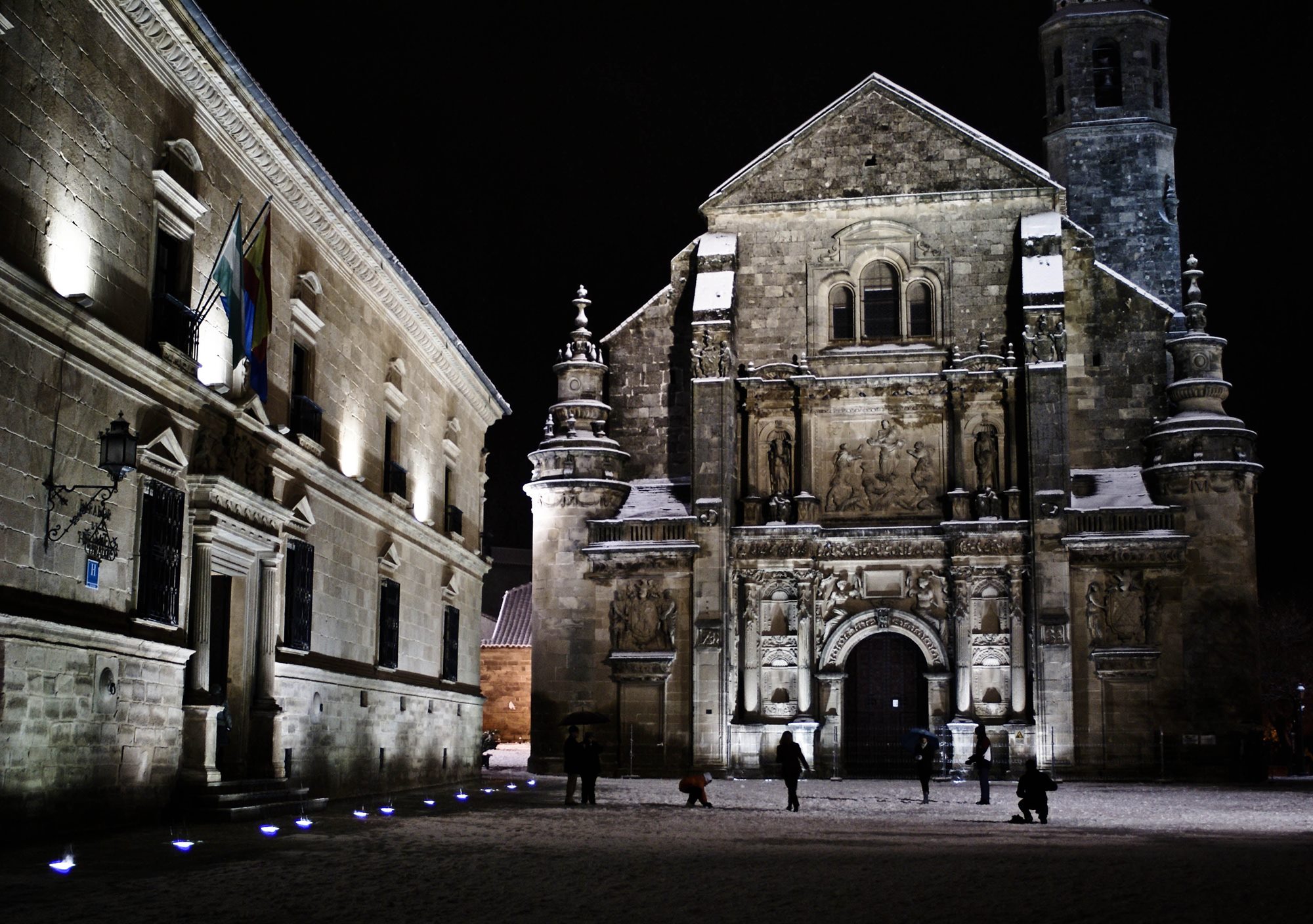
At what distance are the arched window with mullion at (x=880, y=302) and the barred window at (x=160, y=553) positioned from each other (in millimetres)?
24750

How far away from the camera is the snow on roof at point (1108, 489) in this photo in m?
36.9

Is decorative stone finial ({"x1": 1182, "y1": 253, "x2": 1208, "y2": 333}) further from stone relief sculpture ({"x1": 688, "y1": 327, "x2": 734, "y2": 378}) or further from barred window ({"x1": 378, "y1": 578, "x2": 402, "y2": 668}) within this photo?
barred window ({"x1": 378, "y1": 578, "x2": 402, "y2": 668})

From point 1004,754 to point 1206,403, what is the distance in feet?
32.3

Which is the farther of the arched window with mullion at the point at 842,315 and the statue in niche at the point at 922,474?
the arched window with mullion at the point at 842,315

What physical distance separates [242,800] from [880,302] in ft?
83.6

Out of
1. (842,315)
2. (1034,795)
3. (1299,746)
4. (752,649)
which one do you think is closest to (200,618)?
(1034,795)

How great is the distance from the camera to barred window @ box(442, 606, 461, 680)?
3250cm

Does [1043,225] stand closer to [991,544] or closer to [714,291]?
[991,544]

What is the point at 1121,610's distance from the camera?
119 ft

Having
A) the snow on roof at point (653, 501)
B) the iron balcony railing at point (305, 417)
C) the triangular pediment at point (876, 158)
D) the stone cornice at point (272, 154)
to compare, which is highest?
the triangular pediment at point (876, 158)

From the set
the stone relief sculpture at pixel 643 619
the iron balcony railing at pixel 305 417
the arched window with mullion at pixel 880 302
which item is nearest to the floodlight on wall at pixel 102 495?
the iron balcony railing at pixel 305 417

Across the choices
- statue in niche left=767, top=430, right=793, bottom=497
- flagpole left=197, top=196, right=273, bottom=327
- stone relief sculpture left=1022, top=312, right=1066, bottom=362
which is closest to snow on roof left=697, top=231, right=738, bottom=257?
statue in niche left=767, top=430, right=793, bottom=497

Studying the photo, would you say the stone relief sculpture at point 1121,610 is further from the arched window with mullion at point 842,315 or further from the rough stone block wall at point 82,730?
the rough stone block wall at point 82,730

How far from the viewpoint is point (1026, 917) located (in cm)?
1038
